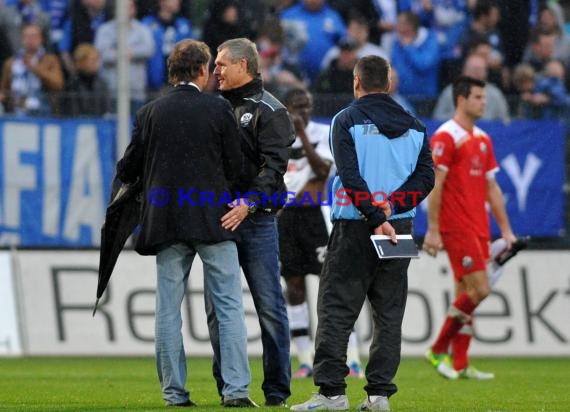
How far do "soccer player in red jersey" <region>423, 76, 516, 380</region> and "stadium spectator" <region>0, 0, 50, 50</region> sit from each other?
23.7ft

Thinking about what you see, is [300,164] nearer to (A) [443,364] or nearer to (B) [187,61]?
(A) [443,364]

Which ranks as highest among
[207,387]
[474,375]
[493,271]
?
[493,271]

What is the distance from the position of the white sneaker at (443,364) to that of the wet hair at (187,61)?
480cm

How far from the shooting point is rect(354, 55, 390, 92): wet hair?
26.9ft

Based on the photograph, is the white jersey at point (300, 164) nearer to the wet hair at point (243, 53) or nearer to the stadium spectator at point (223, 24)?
the wet hair at point (243, 53)

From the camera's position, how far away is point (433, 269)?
15.2 metres

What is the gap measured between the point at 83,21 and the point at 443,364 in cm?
781

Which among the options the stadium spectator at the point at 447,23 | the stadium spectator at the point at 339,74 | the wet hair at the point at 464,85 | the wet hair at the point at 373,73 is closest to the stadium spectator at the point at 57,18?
the stadium spectator at the point at 339,74

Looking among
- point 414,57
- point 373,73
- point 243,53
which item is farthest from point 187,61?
point 414,57

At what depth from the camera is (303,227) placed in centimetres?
1226

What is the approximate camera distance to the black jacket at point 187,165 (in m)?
8.16

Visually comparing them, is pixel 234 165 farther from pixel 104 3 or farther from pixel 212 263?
pixel 104 3

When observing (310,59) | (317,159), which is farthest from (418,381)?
(310,59)

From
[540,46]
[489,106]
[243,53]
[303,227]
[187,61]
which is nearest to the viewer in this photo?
[187,61]
